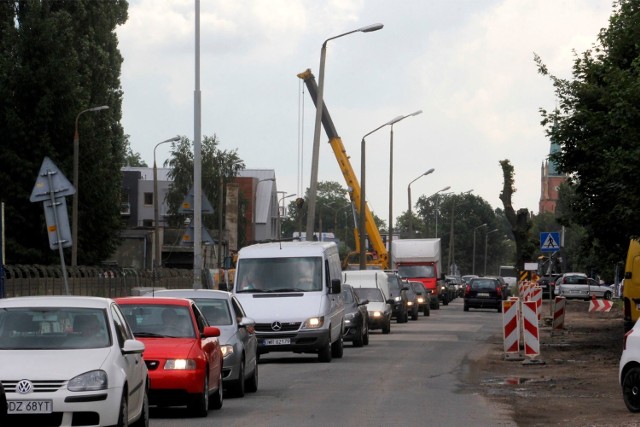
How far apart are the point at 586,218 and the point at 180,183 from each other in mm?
86386

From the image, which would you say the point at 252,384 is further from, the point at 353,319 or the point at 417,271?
the point at 417,271

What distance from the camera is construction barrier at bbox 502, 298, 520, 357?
28.0 m

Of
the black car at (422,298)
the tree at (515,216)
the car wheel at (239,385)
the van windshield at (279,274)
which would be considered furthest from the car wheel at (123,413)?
the black car at (422,298)

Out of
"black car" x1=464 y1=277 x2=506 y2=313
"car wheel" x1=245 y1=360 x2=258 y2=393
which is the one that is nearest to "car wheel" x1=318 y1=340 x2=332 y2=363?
"car wheel" x1=245 y1=360 x2=258 y2=393

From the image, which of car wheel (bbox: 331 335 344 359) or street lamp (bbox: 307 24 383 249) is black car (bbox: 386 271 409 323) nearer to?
street lamp (bbox: 307 24 383 249)

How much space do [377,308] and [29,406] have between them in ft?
97.9

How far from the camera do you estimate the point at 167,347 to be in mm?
15727

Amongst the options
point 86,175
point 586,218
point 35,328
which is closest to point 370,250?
point 86,175

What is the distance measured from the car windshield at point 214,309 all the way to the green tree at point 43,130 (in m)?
41.5

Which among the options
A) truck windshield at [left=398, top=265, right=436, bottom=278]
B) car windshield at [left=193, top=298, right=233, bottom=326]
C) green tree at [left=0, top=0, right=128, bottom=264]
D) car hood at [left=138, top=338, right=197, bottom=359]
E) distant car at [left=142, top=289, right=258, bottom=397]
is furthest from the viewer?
truck windshield at [left=398, top=265, right=436, bottom=278]

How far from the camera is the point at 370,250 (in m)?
70.2

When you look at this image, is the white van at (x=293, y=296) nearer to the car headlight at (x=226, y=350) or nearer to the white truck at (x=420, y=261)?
the car headlight at (x=226, y=350)

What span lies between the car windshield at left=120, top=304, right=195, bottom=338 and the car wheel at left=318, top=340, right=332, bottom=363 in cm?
1032

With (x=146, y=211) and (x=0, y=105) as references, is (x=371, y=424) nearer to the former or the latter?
(x=0, y=105)
